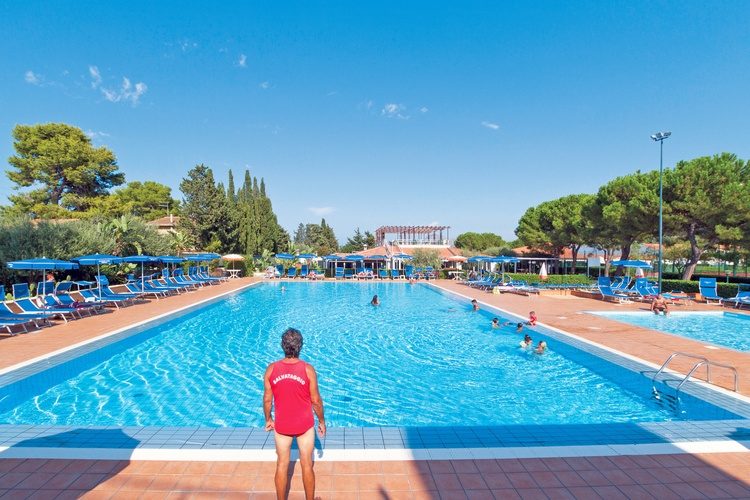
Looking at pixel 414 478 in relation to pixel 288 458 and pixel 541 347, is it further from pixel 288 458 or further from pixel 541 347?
pixel 541 347

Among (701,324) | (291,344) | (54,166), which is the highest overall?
(54,166)

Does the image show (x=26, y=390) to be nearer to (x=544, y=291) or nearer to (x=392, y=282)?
(x=544, y=291)

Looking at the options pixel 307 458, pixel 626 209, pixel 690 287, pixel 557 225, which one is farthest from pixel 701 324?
pixel 557 225

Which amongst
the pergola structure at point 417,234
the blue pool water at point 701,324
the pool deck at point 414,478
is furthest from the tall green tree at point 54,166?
the blue pool water at point 701,324

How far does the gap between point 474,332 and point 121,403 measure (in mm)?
8584

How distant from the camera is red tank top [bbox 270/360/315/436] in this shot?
2639 mm

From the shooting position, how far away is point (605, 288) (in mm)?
17344

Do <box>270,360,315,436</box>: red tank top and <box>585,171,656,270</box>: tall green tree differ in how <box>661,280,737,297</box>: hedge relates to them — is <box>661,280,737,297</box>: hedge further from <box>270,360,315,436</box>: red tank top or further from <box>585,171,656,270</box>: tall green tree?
<box>270,360,315,436</box>: red tank top

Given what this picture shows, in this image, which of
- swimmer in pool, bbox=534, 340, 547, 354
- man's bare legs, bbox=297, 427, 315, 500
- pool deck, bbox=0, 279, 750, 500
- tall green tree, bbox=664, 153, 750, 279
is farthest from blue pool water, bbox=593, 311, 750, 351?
man's bare legs, bbox=297, 427, 315, 500

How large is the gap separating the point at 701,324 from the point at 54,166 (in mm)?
37909

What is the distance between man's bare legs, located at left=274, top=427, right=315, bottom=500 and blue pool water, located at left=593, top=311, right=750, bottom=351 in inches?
431

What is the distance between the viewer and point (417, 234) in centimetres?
4719

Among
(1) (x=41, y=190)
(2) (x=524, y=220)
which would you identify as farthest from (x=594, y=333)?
(1) (x=41, y=190)

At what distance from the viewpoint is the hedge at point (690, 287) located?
17031 millimetres
